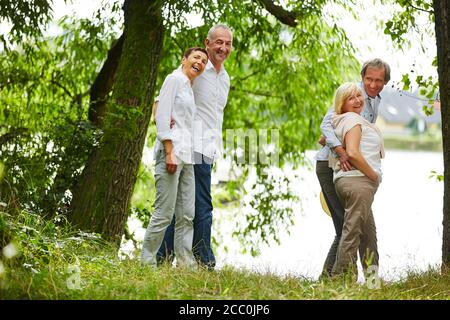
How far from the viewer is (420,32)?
5891 mm

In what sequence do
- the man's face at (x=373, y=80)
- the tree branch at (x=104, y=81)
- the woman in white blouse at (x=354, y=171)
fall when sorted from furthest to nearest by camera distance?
the tree branch at (x=104, y=81) < the man's face at (x=373, y=80) < the woman in white blouse at (x=354, y=171)

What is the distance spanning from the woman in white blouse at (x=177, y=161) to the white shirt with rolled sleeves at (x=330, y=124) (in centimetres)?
67

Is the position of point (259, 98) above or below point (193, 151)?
above

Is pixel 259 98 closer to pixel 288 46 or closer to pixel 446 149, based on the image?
pixel 288 46

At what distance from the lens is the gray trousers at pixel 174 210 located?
13.8 feet

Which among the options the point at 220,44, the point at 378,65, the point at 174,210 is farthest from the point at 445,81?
the point at 174,210

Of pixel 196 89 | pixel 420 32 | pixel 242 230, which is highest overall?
pixel 420 32

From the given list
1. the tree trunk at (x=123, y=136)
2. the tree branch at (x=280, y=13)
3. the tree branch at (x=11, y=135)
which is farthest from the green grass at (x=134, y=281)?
the tree branch at (x=280, y=13)

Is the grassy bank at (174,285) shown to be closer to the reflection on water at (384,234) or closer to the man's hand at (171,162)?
the reflection on water at (384,234)

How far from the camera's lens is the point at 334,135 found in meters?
4.22

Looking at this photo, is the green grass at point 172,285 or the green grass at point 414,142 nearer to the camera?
the green grass at point 172,285
